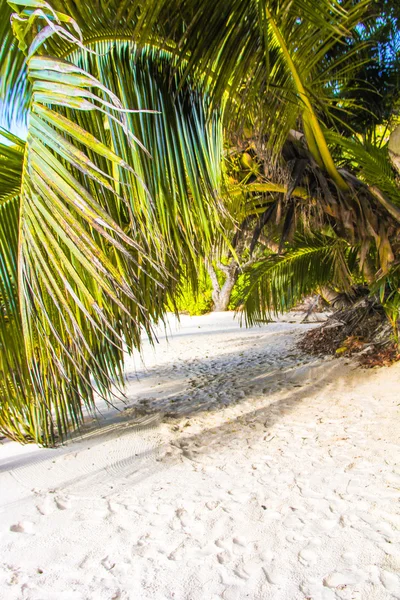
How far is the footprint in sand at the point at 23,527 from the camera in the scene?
234 cm

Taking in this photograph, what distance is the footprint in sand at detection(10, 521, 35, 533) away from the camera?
2.34m

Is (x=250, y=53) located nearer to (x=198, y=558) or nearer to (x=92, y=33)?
(x=92, y=33)

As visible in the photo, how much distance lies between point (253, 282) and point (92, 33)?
3795mm

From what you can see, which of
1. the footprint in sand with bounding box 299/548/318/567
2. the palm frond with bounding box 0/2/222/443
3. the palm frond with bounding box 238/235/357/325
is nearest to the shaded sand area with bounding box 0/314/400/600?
the footprint in sand with bounding box 299/548/318/567

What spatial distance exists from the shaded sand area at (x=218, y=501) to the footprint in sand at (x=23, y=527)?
0.03ft

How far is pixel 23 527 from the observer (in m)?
2.37

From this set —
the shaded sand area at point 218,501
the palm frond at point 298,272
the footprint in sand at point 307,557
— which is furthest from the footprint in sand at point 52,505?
the palm frond at point 298,272

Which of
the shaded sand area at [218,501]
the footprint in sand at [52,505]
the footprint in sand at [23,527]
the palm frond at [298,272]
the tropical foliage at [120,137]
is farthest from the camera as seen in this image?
the palm frond at [298,272]

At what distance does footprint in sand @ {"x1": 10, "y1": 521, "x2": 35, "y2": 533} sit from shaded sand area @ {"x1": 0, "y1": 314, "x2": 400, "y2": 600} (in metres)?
0.01

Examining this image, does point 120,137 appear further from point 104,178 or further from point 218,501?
point 218,501

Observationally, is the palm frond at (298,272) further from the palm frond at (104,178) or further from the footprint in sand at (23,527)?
the footprint in sand at (23,527)

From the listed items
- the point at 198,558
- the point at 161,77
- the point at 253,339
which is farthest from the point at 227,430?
the point at 253,339

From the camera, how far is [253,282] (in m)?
5.25

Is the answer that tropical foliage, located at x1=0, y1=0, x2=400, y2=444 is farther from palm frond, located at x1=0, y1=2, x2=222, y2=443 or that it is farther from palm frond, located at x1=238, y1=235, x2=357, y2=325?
palm frond, located at x1=238, y1=235, x2=357, y2=325
